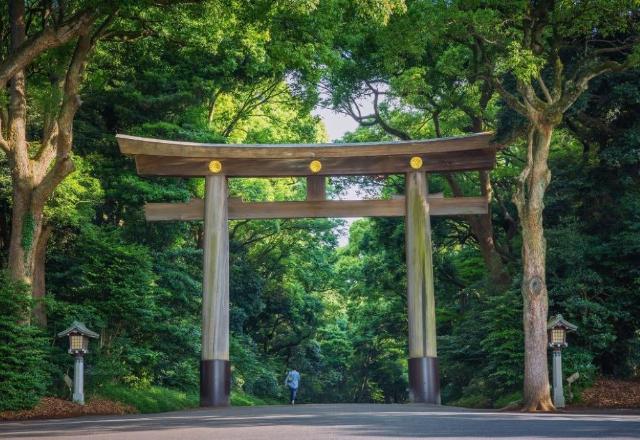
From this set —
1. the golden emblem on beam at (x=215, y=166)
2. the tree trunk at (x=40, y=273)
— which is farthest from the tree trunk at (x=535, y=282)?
the tree trunk at (x=40, y=273)

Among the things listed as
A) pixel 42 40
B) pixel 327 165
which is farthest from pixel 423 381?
pixel 42 40

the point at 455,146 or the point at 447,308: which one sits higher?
the point at 455,146

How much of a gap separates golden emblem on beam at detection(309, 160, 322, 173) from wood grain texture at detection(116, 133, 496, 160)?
131 millimetres

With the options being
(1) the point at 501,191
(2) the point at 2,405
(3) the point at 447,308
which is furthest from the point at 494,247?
(2) the point at 2,405

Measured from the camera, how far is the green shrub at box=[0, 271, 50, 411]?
18344 mm

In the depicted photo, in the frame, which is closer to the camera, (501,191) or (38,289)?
(38,289)

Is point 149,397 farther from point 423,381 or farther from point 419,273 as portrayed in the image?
point 419,273

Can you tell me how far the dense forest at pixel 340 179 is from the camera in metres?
18.8

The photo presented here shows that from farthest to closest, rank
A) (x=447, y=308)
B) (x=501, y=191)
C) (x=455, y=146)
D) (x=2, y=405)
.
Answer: (x=447, y=308) < (x=501, y=191) < (x=455, y=146) < (x=2, y=405)

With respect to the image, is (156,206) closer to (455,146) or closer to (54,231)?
(54,231)

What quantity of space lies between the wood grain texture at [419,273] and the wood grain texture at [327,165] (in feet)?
1.41

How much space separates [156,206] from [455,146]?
21.5ft

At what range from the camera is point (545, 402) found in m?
18.2

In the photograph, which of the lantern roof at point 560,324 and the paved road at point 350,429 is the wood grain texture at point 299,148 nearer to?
the lantern roof at point 560,324
